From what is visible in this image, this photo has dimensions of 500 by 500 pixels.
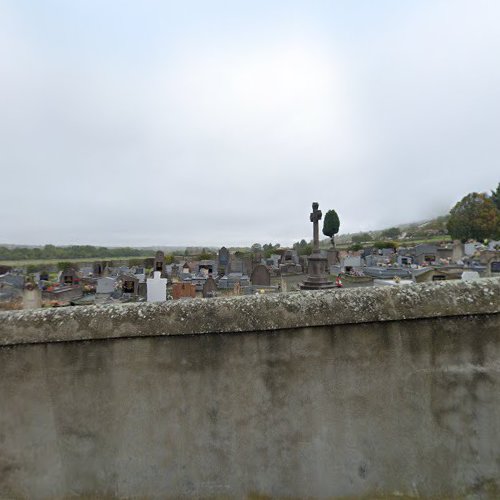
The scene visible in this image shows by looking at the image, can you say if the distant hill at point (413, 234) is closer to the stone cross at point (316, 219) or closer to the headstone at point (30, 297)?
the stone cross at point (316, 219)

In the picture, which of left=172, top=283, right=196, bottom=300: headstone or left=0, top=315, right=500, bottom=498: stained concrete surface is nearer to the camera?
left=0, top=315, right=500, bottom=498: stained concrete surface

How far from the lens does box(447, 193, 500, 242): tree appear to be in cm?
4119

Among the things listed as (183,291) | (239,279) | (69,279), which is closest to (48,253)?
(69,279)

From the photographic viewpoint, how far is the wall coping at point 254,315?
2.03 metres

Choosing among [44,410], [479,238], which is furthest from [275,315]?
[479,238]

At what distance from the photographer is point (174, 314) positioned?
2.07 m

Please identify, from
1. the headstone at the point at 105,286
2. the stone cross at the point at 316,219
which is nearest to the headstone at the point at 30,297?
the headstone at the point at 105,286

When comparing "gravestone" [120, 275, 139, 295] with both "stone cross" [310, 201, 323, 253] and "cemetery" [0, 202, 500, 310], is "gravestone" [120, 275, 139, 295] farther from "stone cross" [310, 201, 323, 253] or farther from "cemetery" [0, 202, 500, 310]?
"stone cross" [310, 201, 323, 253]

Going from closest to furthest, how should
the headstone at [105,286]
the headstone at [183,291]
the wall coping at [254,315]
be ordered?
the wall coping at [254,315] → the headstone at [183,291] → the headstone at [105,286]

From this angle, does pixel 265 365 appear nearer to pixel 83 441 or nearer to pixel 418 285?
pixel 418 285

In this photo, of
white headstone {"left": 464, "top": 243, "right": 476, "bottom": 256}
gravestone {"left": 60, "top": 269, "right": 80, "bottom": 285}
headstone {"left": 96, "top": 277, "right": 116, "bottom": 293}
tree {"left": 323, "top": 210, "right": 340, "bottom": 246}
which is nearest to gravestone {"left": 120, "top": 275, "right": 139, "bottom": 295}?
headstone {"left": 96, "top": 277, "right": 116, "bottom": 293}

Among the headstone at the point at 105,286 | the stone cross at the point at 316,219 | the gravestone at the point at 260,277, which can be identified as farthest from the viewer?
the gravestone at the point at 260,277

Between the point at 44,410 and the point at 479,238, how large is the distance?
5080 centimetres

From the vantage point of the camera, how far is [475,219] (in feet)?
137
